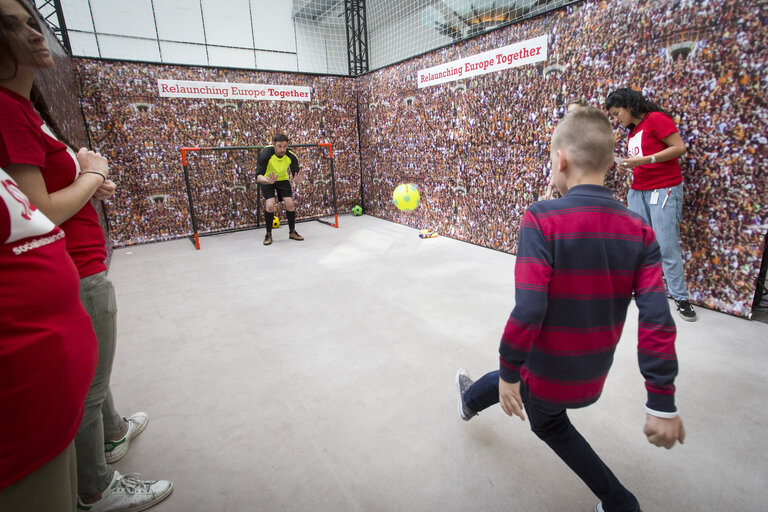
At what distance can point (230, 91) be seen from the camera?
5801mm

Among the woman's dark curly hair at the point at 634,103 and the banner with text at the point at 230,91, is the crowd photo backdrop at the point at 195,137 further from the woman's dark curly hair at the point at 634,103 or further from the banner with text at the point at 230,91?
the woman's dark curly hair at the point at 634,103

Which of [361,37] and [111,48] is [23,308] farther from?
[111,48]

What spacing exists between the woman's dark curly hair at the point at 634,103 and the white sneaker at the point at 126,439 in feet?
11.3

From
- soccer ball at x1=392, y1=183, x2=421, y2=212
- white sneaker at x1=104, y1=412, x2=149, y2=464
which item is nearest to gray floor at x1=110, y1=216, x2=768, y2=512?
white sneaker at x1=104, y1=412, x2=149, y2=464

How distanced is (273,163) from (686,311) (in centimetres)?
470

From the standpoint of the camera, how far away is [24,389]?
64cm

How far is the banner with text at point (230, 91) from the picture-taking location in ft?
17.8

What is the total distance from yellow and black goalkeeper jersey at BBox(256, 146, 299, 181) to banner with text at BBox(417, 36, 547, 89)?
2012 millimetres

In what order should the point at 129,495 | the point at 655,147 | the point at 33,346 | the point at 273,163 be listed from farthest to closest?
the point at 273,163 → the point at 655,147 → the point at 129,495 → the point at 33,346

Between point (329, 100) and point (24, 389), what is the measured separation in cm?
663

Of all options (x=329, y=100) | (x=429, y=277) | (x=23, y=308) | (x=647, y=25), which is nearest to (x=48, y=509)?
(x=23, y=308)

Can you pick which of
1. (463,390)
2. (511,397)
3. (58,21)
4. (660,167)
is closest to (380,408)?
(463,390)

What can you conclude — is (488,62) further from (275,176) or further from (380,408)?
(380,408)

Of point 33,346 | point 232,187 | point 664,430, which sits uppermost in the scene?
point 33,346
